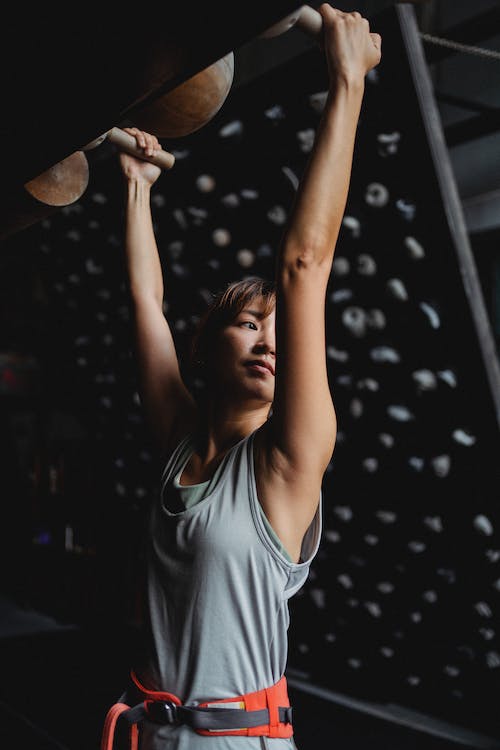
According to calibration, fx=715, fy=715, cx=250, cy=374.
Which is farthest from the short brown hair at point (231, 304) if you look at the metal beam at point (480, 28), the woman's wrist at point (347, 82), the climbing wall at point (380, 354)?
the metal beam at point (480, 28)

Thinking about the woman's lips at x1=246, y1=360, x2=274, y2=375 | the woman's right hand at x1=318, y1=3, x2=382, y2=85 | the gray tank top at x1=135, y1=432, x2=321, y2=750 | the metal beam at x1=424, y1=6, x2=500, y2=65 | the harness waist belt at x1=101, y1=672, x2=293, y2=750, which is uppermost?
the metal beam at x1=424, y1=6, x2=500, y2=65

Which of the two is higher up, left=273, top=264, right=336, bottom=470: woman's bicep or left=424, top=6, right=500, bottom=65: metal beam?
left=424, top=6, right=500, bottom=65: metal beam

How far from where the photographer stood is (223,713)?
3.19 ft

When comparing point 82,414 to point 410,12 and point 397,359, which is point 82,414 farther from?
point 410,12

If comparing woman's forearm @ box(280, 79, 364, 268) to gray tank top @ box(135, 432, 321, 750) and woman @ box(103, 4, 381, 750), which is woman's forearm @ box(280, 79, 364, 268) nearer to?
woman @ box(103, 4, 381, 750)

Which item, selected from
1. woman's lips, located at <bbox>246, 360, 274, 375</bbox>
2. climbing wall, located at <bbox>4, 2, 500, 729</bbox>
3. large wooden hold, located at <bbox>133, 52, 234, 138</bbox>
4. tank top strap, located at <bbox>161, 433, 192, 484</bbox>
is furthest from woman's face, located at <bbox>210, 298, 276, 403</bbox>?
climbing wall, located at <bbox>4, 2, 500, 729</bbox>

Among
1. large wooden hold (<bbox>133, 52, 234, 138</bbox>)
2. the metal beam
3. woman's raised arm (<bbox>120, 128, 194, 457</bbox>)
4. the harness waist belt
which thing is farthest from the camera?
the metal beam

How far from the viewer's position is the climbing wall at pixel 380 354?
2404 mm

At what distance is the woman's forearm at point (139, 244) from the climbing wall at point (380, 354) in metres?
1.19

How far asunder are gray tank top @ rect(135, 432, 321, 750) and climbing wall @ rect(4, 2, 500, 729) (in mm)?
1606

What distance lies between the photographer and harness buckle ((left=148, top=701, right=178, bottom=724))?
994 millimetres

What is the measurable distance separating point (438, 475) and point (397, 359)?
1.50 ft

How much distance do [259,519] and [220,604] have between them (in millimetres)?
131

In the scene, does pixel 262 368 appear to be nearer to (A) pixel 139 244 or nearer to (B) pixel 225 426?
(B) pixel 225 426
